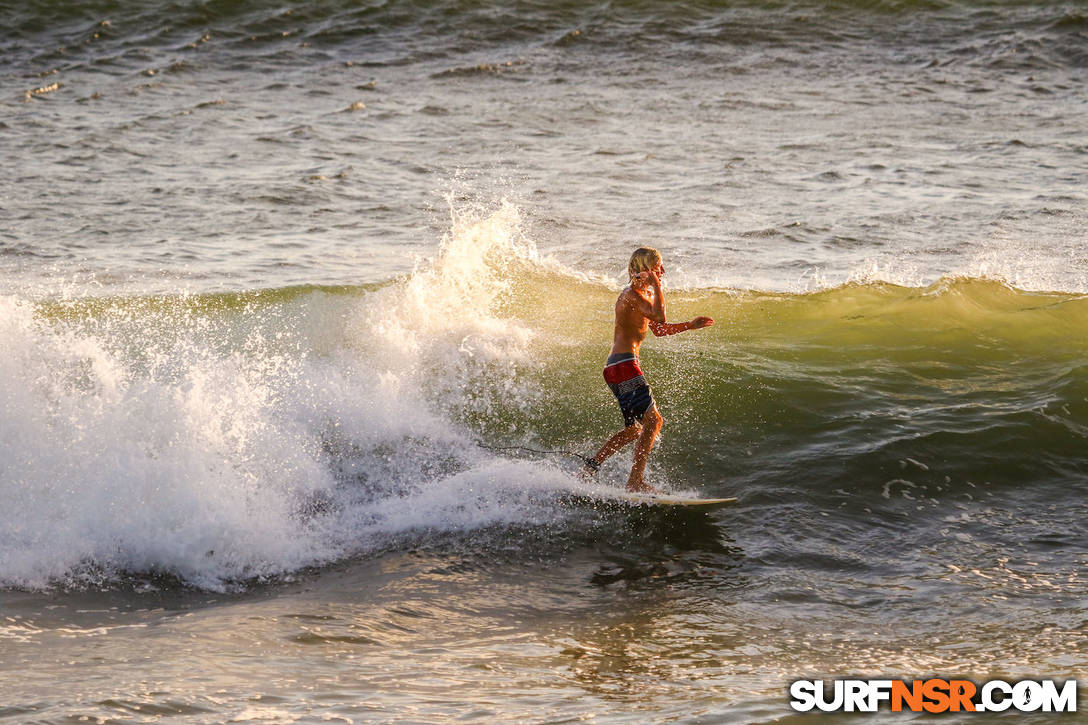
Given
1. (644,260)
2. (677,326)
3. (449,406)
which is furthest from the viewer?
(449,406)

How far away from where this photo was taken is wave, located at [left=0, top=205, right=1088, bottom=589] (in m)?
7.54

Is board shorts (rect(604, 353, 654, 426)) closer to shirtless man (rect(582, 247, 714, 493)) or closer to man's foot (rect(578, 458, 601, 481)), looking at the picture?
shirtless man (rect(582, 247, 714, 493))

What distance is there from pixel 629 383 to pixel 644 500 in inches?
33.2

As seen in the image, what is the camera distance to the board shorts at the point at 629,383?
7906mm

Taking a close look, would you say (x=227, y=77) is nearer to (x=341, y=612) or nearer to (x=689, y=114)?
(x=689, y=114)

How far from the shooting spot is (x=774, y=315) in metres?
12.0

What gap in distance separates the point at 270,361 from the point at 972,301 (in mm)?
7223

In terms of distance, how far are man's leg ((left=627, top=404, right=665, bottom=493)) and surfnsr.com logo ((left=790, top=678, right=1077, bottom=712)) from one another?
9.16 ft

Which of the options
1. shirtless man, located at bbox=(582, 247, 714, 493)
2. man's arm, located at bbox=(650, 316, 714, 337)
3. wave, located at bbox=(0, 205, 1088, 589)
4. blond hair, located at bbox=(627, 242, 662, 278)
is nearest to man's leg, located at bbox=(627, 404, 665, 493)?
shirtless man, located at bbox=(582, 247, 714, 493)

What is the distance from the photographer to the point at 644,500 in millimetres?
7691

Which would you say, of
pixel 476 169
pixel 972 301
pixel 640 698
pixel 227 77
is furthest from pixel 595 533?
pixel 227 77

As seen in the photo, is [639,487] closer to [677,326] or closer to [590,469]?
[590,469]

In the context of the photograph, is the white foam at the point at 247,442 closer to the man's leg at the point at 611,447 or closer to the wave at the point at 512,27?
the man's leg at the point at 611,447

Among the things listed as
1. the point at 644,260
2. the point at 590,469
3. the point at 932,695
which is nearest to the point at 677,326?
the point at 644,260
